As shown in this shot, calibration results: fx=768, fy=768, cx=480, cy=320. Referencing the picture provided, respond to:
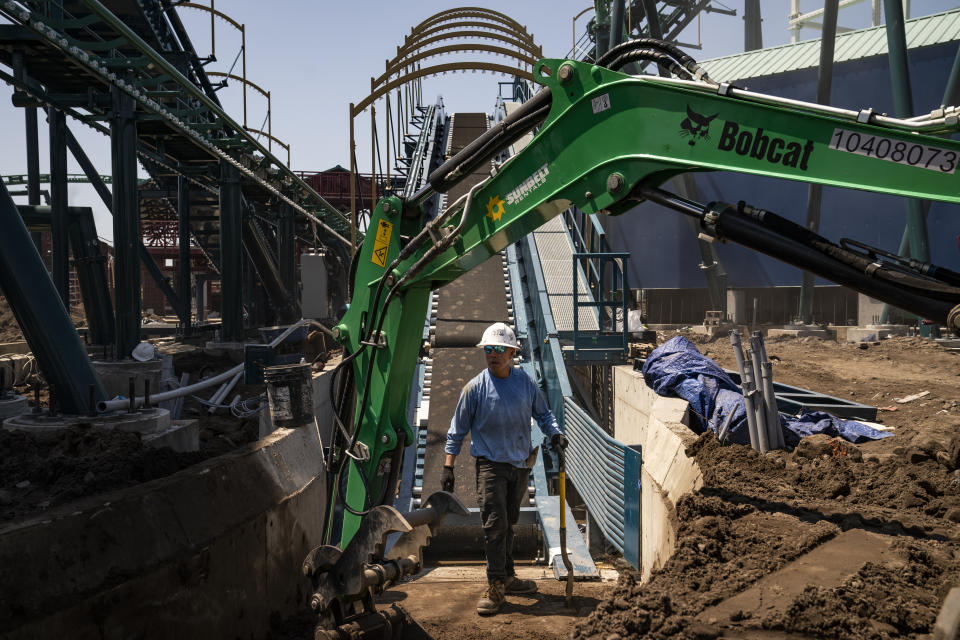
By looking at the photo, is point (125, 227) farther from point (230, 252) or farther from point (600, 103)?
point (600, 103)

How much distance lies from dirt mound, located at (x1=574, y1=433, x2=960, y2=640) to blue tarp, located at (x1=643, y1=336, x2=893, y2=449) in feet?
2.90

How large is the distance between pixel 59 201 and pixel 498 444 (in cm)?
798

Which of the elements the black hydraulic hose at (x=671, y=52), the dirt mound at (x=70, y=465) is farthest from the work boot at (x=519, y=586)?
the black hydraulic hose at (x=671, y=52)

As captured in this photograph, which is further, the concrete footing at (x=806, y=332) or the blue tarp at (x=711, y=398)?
the concrete footing at (x=806, y=332)

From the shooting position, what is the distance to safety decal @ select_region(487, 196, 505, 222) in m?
4.68

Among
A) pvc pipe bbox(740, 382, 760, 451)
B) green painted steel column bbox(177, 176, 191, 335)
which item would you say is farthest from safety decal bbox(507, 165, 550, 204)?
green painted steel column bbox(177, 176, 191, 335)

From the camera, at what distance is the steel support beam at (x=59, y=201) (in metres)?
10.7

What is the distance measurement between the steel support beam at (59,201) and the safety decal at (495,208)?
8339mm

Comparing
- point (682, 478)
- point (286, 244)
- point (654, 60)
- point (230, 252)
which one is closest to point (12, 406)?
point (682, 478)

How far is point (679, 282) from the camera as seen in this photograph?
30.8 metres

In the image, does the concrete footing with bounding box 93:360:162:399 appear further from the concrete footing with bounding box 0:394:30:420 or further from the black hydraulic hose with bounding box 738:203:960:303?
the black hydraulic hose with bounding box 738:203:960:303

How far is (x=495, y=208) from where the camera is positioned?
4707 mm

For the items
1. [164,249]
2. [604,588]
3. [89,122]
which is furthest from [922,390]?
[164,249]

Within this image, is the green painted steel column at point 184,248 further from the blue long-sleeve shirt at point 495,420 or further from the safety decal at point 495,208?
the safety decal at point 495,208
